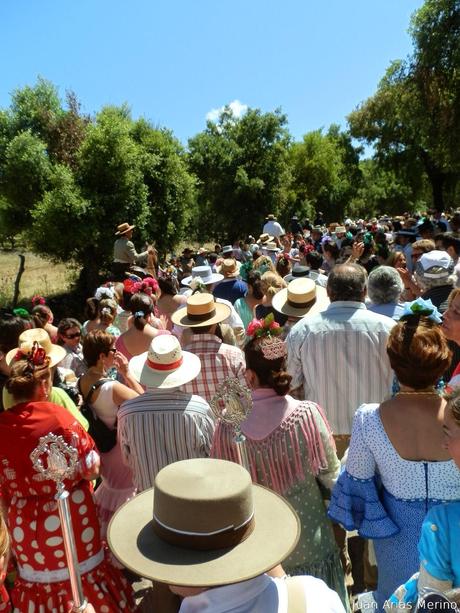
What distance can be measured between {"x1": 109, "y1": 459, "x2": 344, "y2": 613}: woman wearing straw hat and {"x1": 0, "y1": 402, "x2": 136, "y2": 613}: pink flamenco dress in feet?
3.35

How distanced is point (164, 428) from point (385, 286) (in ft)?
7.59

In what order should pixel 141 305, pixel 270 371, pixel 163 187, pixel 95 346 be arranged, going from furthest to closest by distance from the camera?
1. pixel 163 187
2. pixel 141 305
3. pixel 95 346
4. pixel 270 371

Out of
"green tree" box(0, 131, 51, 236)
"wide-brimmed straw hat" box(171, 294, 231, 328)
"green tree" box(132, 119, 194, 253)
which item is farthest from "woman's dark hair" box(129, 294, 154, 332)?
"green tree" box(0, 131, 51, 236)

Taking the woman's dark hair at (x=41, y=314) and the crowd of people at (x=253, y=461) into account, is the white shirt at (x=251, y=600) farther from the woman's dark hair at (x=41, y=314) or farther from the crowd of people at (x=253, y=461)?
the woman's dark hair at (x=41, y=314)

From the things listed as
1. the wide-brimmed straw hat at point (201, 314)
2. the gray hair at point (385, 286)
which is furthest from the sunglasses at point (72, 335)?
the gray hair at point (385, 286)

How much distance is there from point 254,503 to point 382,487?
889 mm

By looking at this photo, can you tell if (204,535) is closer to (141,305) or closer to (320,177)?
(141,305)

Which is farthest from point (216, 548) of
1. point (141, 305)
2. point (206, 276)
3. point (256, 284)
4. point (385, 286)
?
point (206, 276)

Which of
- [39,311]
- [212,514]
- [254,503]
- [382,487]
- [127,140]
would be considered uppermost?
[127,140]

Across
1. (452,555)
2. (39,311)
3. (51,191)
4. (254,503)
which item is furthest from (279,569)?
(51,191)

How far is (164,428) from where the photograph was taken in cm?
303

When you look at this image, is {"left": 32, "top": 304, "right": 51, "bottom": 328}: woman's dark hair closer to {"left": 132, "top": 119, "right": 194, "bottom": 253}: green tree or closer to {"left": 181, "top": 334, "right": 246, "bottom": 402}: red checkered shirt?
{"left": 181, "top": 334, "right": 246, "bottom": 402}: red checkered shirt

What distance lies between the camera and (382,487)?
2.44 meters

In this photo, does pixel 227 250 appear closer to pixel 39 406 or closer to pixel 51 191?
pixel 51 191
